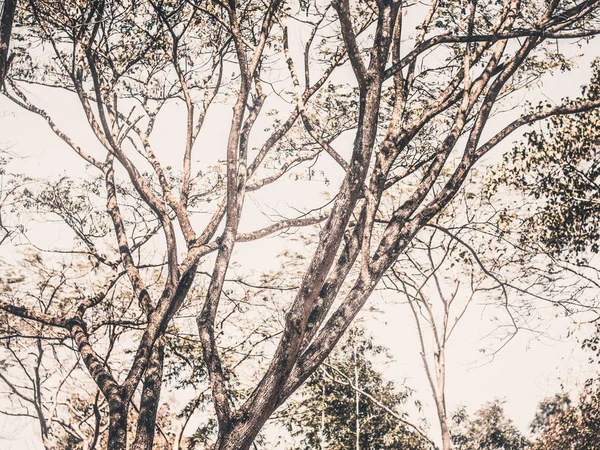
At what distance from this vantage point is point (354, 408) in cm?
1884

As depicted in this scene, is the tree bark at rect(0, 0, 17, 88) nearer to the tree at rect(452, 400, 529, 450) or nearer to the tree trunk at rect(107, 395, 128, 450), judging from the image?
the tree trunk at rect(107, 395, 128, 450)

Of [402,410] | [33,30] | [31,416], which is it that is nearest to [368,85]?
[33,30]

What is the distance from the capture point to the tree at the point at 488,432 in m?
26.4

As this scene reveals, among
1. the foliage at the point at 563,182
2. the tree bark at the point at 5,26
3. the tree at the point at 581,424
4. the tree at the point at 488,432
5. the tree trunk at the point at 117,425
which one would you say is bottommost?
the tree trunk at the point at 117,425

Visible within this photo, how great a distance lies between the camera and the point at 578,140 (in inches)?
329

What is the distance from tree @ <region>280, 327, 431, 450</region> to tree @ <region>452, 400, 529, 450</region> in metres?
8.37

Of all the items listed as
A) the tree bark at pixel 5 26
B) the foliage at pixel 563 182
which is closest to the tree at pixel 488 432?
the foliage at pixel 563 182

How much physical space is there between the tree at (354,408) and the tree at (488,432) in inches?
329

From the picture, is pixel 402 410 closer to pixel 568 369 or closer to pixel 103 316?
pixel 568 369

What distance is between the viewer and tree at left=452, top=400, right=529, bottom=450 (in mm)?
26422

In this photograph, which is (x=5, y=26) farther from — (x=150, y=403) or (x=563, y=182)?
(x=563, y=182)

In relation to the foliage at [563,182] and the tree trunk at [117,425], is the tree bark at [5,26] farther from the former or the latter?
the foliage at [563,182]

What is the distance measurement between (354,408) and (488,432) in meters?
11.8

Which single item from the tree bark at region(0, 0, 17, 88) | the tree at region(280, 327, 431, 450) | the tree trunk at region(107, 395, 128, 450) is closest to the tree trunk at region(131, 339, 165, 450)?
the tree trunk at region(107, 395, 128, 450)
